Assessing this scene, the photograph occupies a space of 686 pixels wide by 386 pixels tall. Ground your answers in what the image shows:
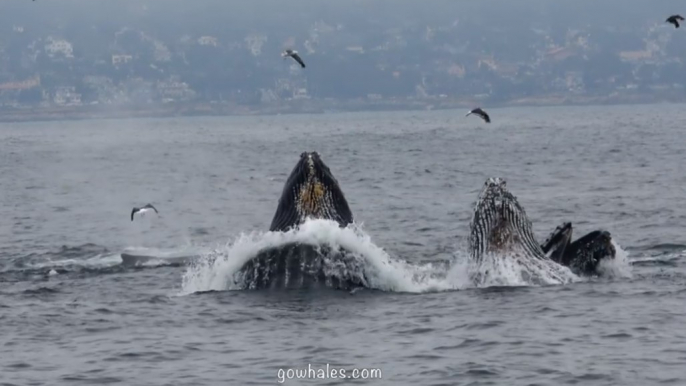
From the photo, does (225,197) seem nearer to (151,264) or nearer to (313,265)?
(151,264)

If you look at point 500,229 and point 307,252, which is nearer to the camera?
point 307,252

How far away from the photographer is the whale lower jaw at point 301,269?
20.9 m

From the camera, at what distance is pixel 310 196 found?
20844 millimetres

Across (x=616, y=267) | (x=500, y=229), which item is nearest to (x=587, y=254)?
(x=616, y=267)

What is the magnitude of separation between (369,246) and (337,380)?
525 centimetres

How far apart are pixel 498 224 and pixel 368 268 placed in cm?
201

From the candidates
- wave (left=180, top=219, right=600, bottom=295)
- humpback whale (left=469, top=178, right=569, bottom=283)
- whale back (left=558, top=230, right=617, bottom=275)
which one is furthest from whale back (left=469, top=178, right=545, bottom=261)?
whale back (left=558, top=230, right=617, bottom=275)

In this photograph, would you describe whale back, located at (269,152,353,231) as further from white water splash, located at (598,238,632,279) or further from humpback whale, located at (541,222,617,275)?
white water splash, located at (598,238,632,279)

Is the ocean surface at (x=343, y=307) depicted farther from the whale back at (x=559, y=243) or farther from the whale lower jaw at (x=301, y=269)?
the whale back at (x=559, y=243)

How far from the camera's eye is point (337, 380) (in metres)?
16.6

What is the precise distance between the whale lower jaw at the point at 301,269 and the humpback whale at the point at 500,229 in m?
1.70

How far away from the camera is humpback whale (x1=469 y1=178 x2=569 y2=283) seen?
21.0m

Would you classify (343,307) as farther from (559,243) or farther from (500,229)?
(559,243)

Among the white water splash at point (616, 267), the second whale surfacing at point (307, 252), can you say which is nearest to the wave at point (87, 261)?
the second whale surfacing at point (307, 252)
